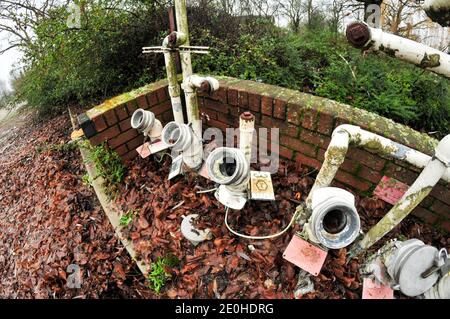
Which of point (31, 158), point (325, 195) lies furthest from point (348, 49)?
point (31, 158)

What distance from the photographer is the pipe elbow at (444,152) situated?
1211 mm

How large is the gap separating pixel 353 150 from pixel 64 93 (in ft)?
16.8

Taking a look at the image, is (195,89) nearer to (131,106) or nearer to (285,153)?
(131,106)

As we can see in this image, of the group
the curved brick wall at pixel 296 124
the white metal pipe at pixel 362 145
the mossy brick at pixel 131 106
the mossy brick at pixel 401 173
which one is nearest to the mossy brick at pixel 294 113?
the curved brick wall at pixel 296 124

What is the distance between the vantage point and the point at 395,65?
3264 millimetres

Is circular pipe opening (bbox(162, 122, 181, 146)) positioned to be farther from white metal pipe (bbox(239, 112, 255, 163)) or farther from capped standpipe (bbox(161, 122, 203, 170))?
white metal pipe (bbox(239, 112, 255, 163))

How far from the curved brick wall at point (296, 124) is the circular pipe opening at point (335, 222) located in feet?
2.04

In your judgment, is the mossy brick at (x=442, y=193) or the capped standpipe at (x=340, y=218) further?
the mossy brick at (x=442, y=193)

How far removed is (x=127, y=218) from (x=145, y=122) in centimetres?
82

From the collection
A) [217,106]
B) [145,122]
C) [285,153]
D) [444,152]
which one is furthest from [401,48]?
[145,122]

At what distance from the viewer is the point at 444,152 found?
123cm

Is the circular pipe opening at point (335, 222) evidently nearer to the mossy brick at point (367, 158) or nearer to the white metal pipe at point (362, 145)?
the white metal pipe at point (362, 145)
